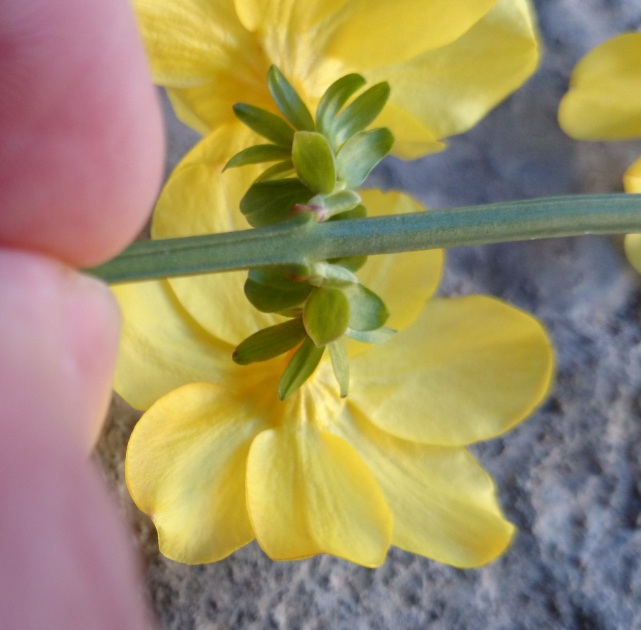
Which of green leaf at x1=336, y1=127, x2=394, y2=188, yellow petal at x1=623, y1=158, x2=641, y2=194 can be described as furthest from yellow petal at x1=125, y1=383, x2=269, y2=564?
yellow petal at x1=623, y1=158, x2=641, y2=194

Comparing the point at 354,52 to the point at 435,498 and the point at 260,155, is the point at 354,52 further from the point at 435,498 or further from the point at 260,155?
the point at 435,498

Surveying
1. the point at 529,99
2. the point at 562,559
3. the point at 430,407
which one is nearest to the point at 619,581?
the point at 562,559

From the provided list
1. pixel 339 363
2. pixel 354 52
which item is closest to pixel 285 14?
pixel 354 52

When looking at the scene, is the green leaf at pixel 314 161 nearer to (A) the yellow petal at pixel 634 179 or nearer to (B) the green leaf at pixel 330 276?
(B) the green leaf at pixel 330 276

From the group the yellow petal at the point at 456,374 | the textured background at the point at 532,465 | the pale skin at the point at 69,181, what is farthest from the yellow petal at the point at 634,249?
the pale skin at the point at 69,181

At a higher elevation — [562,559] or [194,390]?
[194,390]

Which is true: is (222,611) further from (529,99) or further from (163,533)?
(529,99)
